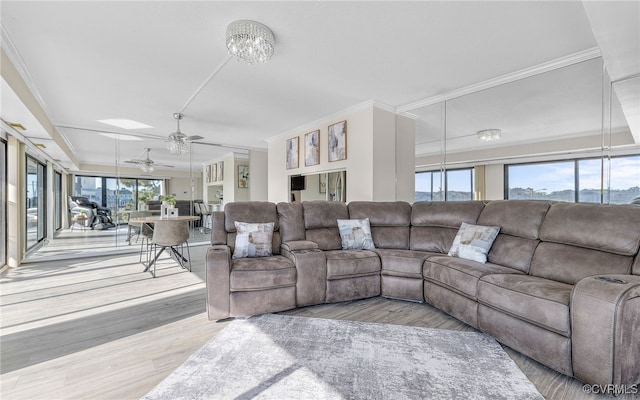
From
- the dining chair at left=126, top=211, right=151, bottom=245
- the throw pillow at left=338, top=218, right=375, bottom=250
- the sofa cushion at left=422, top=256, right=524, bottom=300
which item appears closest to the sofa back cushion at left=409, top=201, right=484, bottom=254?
the sofa cushion at left=422, top=256, right=524, bottom=300

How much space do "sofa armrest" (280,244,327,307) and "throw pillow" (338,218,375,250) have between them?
23.9 inches

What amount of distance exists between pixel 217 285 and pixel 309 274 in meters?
0.86

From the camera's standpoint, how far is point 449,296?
2512 mm

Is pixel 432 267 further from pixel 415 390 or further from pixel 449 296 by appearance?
pixel 415 390

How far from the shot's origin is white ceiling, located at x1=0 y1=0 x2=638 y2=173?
2115mm

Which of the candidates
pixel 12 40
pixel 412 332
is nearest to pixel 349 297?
pixel 412 332

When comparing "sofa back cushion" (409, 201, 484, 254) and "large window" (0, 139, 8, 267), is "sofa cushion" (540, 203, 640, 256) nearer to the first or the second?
"sofa back cushion" (409, 201, 484, 254)

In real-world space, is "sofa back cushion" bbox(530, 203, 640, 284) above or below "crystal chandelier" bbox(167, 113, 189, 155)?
below

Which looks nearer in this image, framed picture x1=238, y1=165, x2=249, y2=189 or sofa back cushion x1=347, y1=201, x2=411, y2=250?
sofa back cushion x1=347, y1=201, x2=411, y2=250

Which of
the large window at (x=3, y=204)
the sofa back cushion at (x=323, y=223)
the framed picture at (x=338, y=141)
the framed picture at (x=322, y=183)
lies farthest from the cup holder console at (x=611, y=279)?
the large window at (x=3, y=204)

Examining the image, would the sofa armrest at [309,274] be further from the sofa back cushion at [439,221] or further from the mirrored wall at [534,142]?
the mirrored wall at [534,142]

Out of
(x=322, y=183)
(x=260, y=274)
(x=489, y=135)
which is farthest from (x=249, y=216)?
(x=489, y=135)

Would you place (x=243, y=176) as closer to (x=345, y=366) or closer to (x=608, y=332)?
(x=345, y=366)

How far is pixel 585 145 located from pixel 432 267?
7.35 ft
